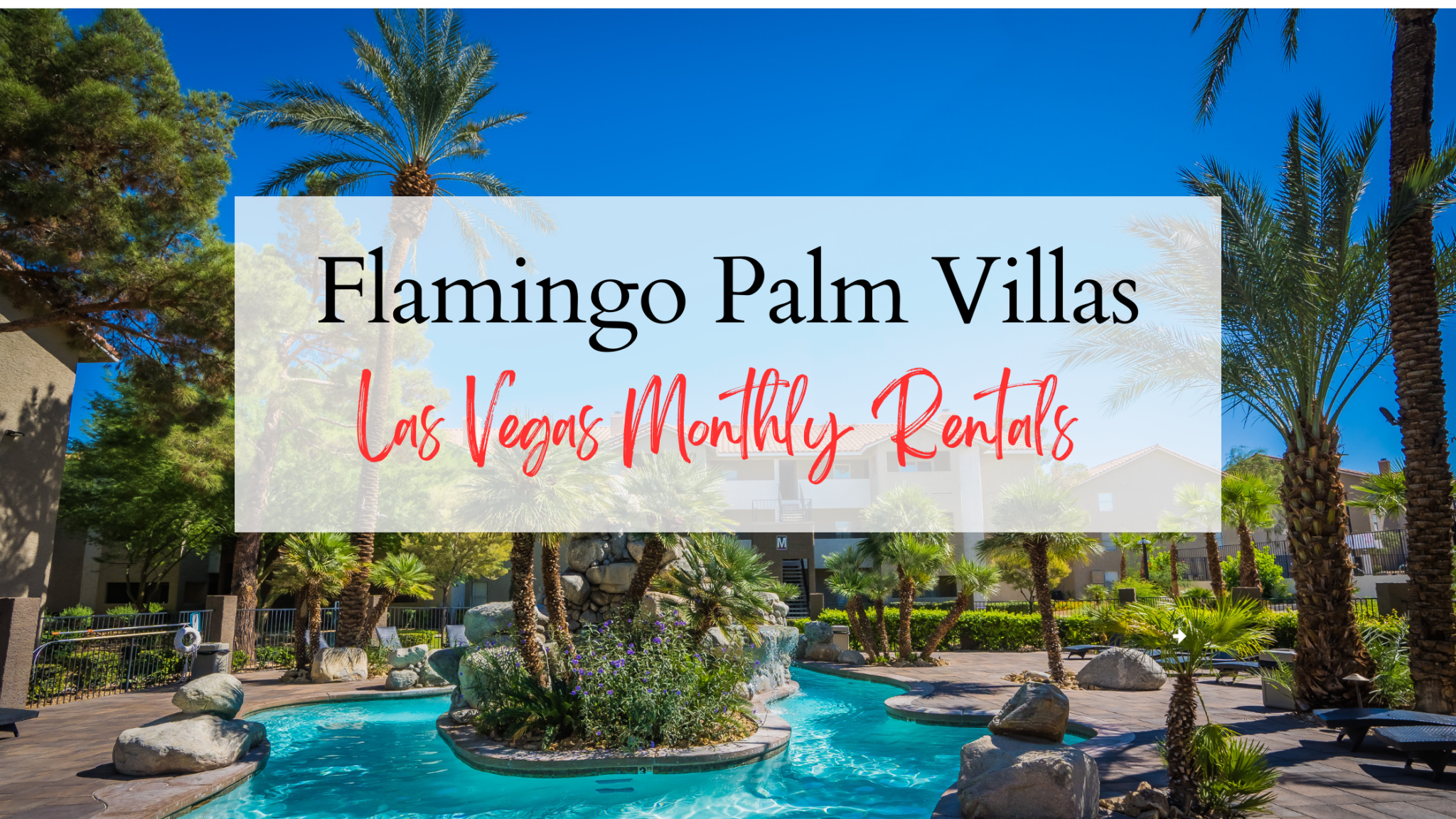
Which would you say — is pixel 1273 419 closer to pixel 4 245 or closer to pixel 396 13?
pixel 396 13

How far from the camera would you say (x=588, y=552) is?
17359mm

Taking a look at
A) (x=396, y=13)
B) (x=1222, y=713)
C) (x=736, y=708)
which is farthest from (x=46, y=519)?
(x=1222, y=713)

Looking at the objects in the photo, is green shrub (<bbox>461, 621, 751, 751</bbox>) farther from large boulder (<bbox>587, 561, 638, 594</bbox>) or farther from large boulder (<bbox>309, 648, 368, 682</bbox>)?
large boulder (<bbox>309, 648, 368, 682</bbox>)

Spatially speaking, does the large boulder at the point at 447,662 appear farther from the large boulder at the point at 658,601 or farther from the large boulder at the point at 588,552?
the large boulder at the point at 658,601

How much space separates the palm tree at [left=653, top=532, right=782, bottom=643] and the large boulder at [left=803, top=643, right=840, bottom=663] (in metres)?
11.6

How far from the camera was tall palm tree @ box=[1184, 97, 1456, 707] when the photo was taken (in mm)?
12469

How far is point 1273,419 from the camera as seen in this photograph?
13648 millimetres

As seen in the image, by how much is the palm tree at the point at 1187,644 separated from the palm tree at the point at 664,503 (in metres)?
7.91

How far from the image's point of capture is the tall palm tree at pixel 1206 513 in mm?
25484

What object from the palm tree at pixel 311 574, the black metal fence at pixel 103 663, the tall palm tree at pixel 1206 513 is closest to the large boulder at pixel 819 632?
the tall palm tree at pixel 1206 513

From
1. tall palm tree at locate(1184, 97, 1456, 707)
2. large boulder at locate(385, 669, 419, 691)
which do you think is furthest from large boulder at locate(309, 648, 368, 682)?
tall palm tree at locate(1184, 97, 1456, 707)

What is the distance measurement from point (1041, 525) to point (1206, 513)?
679 inches

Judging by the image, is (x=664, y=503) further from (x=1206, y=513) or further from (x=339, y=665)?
(x=1206, y=513)

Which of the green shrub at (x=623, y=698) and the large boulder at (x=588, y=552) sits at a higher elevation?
the large boulder at (x=588, y=552)
